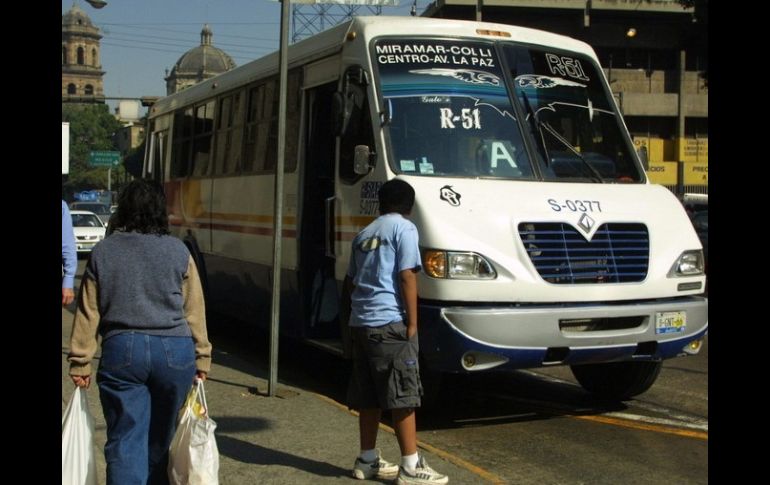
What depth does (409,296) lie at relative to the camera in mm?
5586

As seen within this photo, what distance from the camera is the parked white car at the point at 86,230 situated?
2945 cm

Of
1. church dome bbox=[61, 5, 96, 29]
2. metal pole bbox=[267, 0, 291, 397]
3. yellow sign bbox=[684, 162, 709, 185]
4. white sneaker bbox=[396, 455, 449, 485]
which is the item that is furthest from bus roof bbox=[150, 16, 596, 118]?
church dome bbox=[61, 5, 96, 29]

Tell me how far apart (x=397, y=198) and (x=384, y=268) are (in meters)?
0.41

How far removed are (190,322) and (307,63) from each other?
485cm

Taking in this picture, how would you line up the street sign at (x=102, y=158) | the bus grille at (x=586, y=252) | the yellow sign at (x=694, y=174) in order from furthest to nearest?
1. the street sign at (x=102, y=158)
2. the yellow sign at (x=694, y=174)
3. the bus grille at (x=586, y=252)

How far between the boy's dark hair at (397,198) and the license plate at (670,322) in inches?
101

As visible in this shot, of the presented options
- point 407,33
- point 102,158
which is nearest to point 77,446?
point 407,33

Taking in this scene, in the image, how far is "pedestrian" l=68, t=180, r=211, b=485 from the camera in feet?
14.8

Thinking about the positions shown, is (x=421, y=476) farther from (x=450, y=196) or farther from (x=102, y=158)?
(x=102, y=158)

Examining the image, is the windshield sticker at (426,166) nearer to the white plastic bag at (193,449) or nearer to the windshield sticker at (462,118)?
the windshield sticker at (462,118)

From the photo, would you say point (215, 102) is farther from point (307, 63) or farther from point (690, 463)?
point (690, 463)

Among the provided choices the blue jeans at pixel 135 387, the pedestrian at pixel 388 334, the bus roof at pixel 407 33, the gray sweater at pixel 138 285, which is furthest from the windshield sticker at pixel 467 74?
the blue jeans at pixel 135 387
